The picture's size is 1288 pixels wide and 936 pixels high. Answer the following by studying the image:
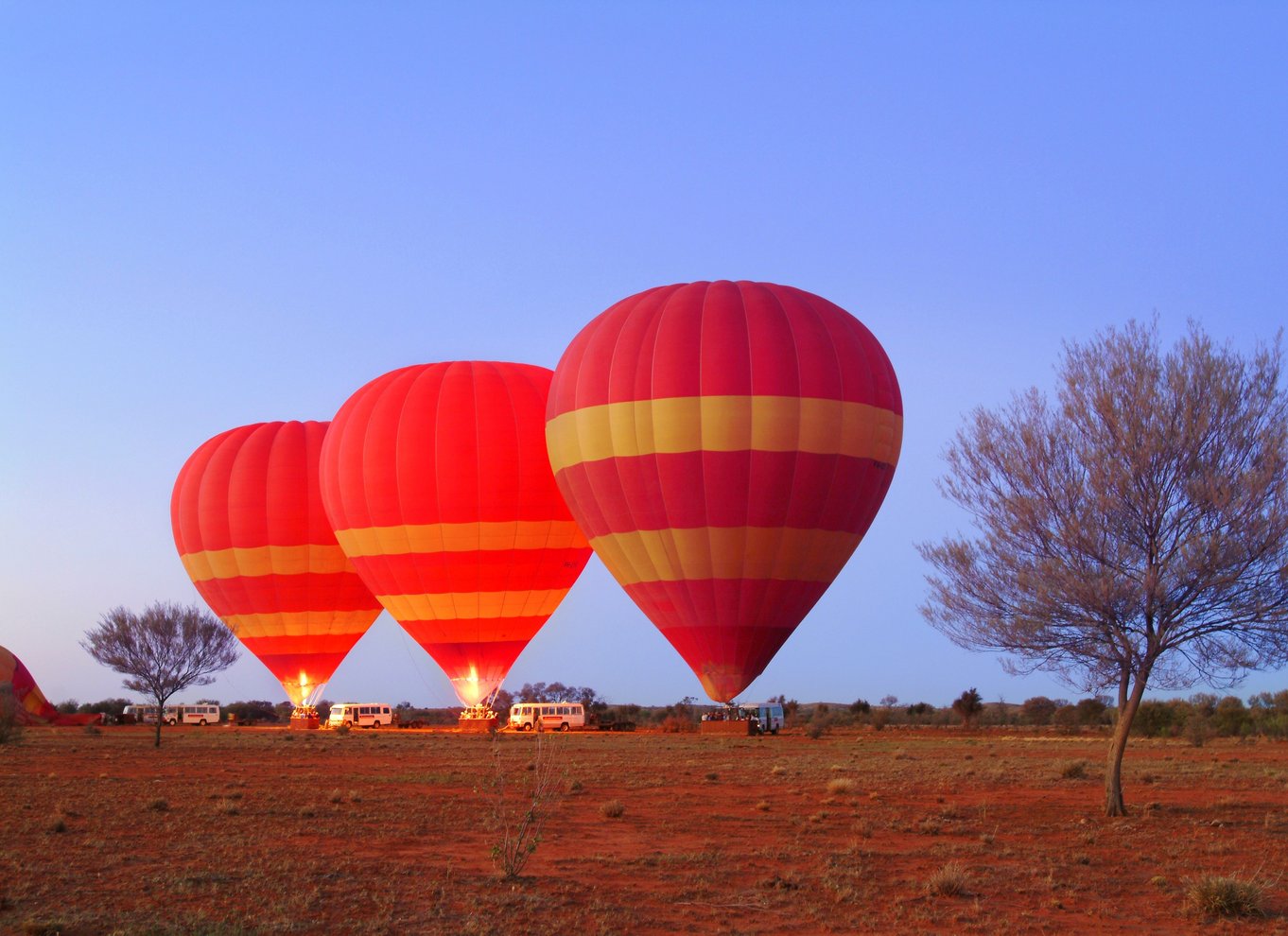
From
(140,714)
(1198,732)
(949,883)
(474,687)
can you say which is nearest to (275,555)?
(474,687)

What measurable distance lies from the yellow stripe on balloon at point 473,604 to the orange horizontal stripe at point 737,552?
26.4 feet

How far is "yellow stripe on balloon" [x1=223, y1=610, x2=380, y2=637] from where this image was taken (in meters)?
48.5

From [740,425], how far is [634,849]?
18.5 metres

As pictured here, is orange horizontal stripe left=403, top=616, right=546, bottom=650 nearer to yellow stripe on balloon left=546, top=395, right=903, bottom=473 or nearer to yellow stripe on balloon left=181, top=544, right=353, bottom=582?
yellow stripe on balloon left=181, top=544, right=353, bottom=582

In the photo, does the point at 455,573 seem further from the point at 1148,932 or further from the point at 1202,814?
the point at 1148,932

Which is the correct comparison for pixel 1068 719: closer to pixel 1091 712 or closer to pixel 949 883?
pixel 1091 712

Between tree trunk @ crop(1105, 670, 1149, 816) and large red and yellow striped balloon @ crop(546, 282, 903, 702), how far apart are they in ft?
49.6

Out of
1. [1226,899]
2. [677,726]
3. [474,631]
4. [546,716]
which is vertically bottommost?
[1226,899]

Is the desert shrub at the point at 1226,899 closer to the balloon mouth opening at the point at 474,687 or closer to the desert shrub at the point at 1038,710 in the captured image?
the balloon mouth opening at the point at 474,687

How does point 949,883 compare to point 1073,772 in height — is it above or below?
below

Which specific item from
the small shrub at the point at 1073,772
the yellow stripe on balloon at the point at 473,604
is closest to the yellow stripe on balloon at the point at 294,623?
the yellow stripe on balloon at the point at 473,604

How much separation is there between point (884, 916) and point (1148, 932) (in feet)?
7.28

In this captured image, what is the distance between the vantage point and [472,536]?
4016cm

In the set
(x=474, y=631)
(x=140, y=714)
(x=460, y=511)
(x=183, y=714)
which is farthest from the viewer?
(x=140, y=714)
